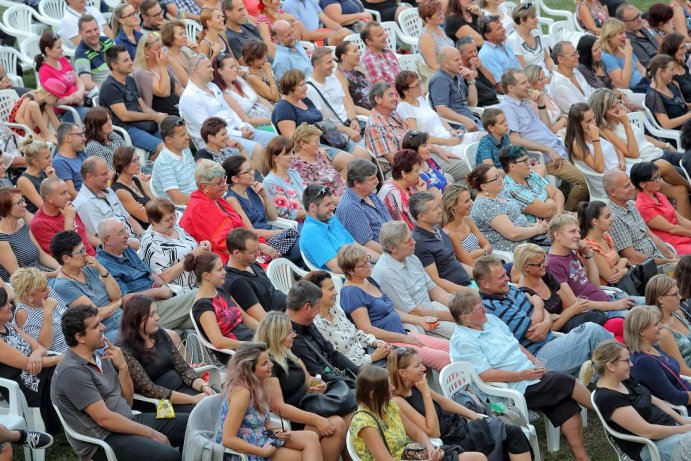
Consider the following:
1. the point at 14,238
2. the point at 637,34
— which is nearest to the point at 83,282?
the point at 14,238

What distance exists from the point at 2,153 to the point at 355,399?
12.1ft

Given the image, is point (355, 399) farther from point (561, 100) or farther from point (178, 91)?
point (561, 100)

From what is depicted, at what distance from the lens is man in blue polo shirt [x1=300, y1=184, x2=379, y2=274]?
890 centimetres

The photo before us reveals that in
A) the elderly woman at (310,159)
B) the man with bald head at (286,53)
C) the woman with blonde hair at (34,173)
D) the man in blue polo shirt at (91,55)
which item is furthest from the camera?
the man with bald head at (286,53)

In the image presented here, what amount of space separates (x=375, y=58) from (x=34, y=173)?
4.01 metres

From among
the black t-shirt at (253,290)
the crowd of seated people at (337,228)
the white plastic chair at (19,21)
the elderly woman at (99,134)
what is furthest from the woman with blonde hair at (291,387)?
the white plastic chair at (19,21)

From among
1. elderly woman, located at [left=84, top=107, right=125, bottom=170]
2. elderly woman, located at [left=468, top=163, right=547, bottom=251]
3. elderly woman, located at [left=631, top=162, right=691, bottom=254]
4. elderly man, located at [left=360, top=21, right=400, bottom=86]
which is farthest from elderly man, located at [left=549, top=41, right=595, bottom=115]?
elderly woman, located at [left=84, top=107, right=125, bottom=170]

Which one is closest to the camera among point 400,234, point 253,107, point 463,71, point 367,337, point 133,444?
point 133,444

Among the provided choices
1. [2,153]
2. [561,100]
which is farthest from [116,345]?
[561,100]

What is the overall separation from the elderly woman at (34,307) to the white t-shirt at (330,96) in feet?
13.9

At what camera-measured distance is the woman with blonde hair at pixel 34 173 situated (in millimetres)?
9117

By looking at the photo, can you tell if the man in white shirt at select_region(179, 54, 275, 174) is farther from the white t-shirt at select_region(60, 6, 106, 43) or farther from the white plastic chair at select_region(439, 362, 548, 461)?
the white plastic chair at select_region(439, 362, 548, 461)

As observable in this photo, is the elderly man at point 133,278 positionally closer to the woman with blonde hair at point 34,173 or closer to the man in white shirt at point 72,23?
the woman with blonde hair at point 34,173

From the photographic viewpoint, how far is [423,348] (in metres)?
8.18
